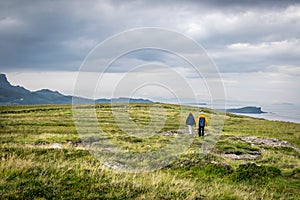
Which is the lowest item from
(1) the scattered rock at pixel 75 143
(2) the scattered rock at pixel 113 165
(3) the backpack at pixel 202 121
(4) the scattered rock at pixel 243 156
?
(1) the scattered rock at pixel 75 143

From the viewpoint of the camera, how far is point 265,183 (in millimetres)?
14633

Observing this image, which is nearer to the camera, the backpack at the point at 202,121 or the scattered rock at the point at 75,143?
the scattered rock at the point at 75,143

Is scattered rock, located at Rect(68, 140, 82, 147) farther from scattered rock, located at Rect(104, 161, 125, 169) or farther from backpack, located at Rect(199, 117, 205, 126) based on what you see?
backpack, located at Rect(199, 117, 205, 126)

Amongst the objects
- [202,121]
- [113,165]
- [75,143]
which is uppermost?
[202,121]

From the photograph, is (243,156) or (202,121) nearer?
(243,156)

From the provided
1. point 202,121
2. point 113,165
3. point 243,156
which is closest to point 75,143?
point 113,165

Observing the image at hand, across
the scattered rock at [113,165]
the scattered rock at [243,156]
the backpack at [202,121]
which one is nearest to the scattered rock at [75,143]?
the scattered rock at [113,165]

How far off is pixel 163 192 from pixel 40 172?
14.8ft

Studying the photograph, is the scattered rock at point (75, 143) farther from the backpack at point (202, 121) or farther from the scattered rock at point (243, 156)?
the backpack at point (202, 121)

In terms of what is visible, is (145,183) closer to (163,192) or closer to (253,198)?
(163,192)

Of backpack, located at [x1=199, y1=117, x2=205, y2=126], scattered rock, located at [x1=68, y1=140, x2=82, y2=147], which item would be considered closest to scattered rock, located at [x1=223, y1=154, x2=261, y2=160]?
backpack, located at [x1=199, y1=117, x2=205, y2=126]

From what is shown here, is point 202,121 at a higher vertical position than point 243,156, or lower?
higher

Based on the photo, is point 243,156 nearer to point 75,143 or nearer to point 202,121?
point 202,121

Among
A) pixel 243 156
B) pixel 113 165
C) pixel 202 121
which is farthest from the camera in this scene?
pixel 202 121
